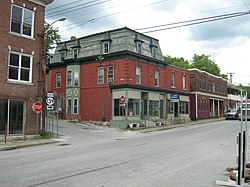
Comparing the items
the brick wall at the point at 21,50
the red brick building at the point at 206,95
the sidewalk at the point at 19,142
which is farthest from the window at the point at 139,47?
the red brick building at the point at 206,95

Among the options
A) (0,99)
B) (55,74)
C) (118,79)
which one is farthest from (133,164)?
(55,74)

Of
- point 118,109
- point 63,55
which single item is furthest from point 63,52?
point 118,109

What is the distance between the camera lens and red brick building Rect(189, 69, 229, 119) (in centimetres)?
4678

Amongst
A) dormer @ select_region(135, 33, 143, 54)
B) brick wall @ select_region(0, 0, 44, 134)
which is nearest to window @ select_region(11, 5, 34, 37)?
brick wall @ select_region(0, 0, 44, 134)

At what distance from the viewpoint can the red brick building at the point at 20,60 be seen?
19062 millimetres

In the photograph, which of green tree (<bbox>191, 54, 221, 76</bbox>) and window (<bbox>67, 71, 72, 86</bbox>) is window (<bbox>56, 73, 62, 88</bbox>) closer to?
window (<bbox>67, 71, 72, 86</bbox>)

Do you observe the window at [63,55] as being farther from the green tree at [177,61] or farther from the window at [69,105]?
the green tree at [177,61]

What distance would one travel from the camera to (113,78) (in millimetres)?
31391

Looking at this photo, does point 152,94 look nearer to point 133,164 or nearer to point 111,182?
point 133,164

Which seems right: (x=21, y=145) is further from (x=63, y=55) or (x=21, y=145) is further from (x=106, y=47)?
(x=63, y=55)

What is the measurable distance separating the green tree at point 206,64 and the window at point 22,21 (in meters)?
62.7

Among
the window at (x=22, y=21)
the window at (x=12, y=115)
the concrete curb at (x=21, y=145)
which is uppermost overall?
the window at (x=22, y=21)

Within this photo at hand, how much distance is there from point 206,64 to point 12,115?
66291mm

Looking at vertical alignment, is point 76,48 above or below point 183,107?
above
